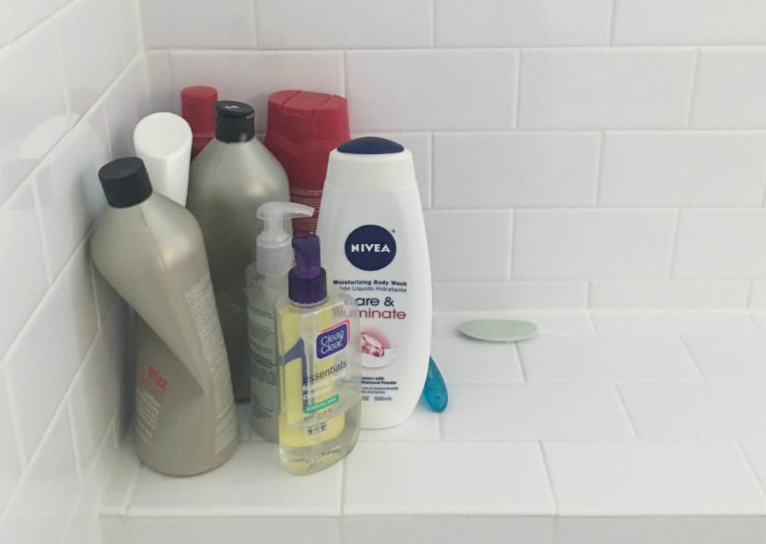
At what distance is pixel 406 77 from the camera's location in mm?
903

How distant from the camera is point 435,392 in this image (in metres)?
0.88

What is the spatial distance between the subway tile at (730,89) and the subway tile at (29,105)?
0.62 meters

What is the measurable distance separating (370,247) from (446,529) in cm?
25

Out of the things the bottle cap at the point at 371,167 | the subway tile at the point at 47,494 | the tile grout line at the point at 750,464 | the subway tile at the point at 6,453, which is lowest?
the tile grout line at the point at 750,464

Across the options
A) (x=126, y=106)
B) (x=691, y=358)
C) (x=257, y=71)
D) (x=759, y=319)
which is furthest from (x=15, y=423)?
(x=759, y=319)

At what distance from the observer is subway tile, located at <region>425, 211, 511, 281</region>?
97 centimetres

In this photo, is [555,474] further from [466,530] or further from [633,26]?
[633,26]

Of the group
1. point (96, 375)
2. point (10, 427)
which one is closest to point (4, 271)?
point (10, 427)

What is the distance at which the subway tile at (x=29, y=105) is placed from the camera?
21.6 inches

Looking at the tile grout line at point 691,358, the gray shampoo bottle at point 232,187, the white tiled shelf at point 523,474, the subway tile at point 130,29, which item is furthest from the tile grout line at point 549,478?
the subway tile at point 130,29

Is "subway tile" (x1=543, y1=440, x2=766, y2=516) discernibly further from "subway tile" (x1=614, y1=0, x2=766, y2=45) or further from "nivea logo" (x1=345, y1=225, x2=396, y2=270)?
"subway tile" (x1=614, y1=0, x2=766, y2=45)

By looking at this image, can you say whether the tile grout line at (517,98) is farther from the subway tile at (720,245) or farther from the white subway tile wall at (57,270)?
the white subway tile wall at (57,270)

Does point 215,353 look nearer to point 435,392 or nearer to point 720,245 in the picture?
point 435,392

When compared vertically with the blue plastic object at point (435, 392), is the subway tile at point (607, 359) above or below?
below
